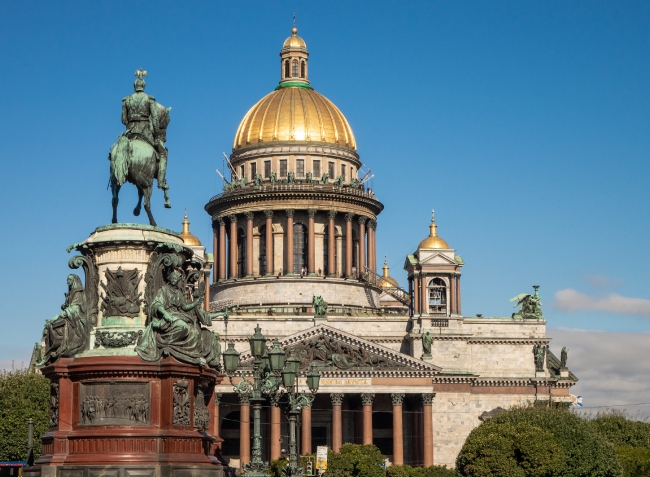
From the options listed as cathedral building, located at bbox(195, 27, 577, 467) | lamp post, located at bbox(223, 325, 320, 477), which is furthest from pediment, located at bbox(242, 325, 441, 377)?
lamp post, located at bbox(223, 325, 320, 477)

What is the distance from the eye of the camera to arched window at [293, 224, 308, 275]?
13888cm

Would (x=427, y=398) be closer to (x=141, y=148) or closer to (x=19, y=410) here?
(x=19, y=410)

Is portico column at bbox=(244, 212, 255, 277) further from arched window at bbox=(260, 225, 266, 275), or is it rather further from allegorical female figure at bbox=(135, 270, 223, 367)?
allegorical female figure at bbox=(135, 270, 223, 367)

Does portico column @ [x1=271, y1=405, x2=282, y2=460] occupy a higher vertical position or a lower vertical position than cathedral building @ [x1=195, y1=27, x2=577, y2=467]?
lower

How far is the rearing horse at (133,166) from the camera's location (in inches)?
1350

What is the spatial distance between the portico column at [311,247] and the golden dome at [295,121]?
7.74 meters

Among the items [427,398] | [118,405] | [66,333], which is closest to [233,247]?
[427,398]

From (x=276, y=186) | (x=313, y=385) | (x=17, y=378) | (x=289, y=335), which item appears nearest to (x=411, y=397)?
(x=289, y=335)

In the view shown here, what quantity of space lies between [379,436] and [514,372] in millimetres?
13493

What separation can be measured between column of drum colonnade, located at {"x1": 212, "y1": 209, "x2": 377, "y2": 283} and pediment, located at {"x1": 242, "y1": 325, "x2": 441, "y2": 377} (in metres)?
14.7

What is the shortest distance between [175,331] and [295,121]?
359 feet

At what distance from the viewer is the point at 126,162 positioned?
113 feet

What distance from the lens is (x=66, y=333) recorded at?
3234 centimetres

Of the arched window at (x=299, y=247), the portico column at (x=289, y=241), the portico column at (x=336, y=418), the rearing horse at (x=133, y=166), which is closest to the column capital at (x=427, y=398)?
the portico column at (x=336, y=418)
